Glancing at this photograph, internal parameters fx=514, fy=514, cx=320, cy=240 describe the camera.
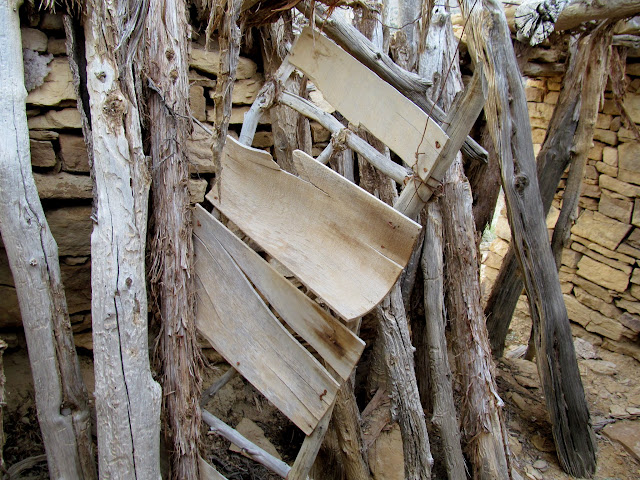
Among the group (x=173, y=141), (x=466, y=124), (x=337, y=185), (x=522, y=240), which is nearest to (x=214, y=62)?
(x=173, y=141)

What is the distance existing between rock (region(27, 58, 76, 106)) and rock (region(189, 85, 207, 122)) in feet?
1.65

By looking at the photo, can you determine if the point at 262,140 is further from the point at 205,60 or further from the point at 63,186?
the point at 63,186

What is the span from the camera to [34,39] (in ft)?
6.10

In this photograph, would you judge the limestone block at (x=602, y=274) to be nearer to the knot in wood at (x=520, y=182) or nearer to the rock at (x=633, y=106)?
the rock at (x=633, y=106)

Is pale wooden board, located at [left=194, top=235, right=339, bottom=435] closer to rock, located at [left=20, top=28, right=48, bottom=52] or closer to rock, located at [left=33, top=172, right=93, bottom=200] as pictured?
rock, located at [left=33, top=172, right=93, bottom=200]

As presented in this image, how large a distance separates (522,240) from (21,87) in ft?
6.94

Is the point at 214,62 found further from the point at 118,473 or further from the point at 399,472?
the point at 399,472

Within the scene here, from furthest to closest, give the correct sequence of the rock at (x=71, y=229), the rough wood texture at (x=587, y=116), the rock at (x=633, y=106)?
the rock at (x=633, y=106) → the rough wood texture at (x=587, y=116) → the rock at (x=71, y=229)

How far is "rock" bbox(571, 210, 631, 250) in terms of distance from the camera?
403 cm

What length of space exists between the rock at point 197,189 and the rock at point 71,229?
0.42 metres

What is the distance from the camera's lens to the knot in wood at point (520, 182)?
2245mm

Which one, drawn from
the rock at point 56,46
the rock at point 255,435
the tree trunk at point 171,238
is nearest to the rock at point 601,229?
the rock at point 255,435

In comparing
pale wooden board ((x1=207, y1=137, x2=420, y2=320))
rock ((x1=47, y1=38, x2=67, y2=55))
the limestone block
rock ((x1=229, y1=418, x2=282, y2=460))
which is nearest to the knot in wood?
pale wooden board ((x1=207, y1=137, x2=420, y2=320))

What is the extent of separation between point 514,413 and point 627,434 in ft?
2.32
